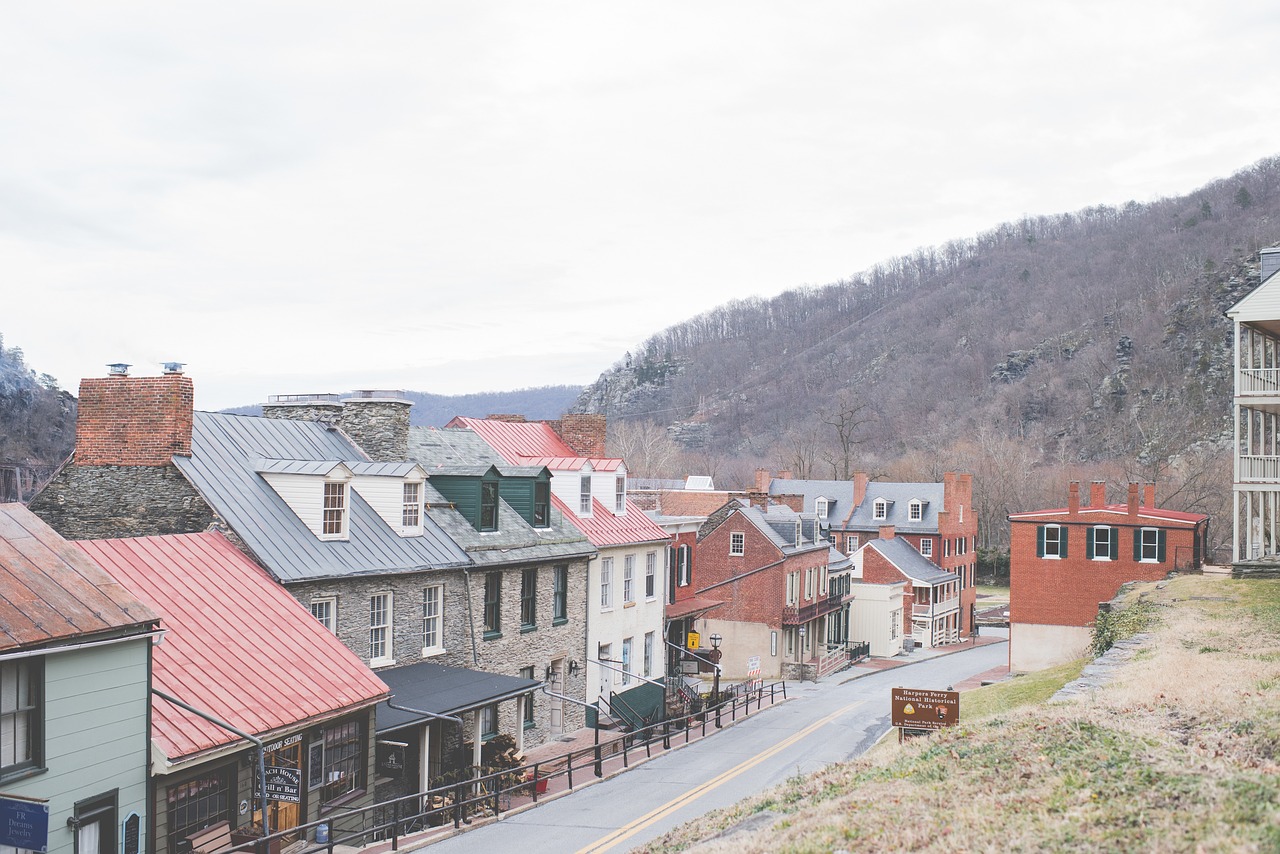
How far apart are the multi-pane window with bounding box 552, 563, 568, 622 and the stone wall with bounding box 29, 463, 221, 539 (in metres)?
11.4

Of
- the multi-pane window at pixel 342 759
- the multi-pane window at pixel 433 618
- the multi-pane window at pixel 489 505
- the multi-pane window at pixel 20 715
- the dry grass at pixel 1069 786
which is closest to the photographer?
the dry grass at pixel 1069 786

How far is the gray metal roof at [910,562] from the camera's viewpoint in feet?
205

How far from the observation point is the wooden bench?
15211mm

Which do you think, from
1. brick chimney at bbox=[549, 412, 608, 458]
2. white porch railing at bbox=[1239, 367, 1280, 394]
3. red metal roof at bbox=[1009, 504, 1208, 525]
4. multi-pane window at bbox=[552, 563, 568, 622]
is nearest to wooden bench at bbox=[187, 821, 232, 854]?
multi-pane window at bbox=[552, 563, 568, 622]

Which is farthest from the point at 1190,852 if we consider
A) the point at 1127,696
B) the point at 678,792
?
the point at 678,792

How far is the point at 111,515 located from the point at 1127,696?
2012cm

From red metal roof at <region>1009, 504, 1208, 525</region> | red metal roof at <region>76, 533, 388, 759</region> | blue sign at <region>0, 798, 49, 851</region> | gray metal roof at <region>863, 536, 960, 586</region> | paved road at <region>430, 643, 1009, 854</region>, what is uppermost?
red metal roof at <region>1009, 504, 1208, 525</region>

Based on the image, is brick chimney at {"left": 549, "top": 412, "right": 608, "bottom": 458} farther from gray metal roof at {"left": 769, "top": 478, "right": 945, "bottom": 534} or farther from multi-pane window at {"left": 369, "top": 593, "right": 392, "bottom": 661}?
gray metal roof at {"left": 769, "top": 478, "right": 945, "bottom": 534}

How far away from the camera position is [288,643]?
18.7 metres

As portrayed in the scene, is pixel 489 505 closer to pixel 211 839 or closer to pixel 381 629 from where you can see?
pixel 381 629

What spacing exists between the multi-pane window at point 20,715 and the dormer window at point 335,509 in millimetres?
10080

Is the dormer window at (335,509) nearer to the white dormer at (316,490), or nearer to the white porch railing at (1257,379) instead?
the white dormer at (316,490)

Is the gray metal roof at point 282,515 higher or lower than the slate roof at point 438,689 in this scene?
higher

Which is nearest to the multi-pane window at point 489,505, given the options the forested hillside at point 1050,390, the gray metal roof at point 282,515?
the gray metal roof at point 282,515
